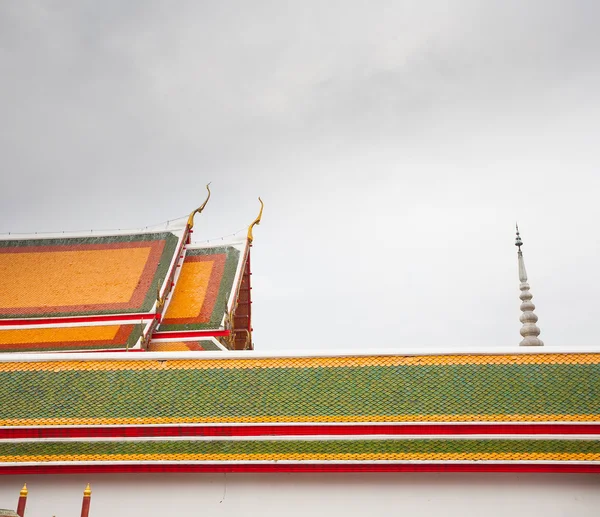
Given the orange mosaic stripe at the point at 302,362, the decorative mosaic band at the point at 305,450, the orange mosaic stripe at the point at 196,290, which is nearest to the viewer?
the decorative mosaic band at the point at 305,450

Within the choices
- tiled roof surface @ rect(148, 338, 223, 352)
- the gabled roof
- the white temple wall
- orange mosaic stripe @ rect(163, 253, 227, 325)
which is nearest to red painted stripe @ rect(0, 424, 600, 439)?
the white temple wall

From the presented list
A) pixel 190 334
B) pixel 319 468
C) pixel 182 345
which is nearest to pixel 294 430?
pixel 319 468

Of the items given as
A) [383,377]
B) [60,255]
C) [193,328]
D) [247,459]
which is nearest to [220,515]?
[247,459]

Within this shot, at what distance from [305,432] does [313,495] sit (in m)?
0.65

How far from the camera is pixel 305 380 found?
8.61 meters

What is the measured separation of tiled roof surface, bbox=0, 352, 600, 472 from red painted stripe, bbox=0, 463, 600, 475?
22mm

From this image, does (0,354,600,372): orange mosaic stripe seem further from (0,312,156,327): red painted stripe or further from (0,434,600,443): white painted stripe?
(0,312,156,327): red painted stripe

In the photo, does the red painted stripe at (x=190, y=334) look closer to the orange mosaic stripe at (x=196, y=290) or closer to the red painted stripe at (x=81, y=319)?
the orange mosaic stripe at (x=196, y=290)

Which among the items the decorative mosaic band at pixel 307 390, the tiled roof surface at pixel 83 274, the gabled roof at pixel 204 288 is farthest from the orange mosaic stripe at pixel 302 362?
the gabled roof at pixel 204 288

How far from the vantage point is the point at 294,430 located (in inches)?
311

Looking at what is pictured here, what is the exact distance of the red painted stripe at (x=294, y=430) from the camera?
7.70 meters

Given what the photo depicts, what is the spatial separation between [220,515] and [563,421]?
12.2ft

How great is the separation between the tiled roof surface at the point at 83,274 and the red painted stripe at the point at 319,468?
593 centimetres

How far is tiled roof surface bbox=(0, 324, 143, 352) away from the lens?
42.4 feet
